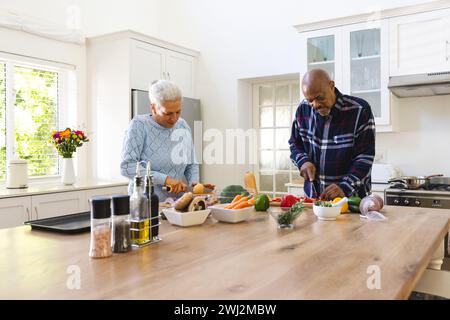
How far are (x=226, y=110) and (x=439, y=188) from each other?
95.1 inches

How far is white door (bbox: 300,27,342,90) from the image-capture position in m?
3.79

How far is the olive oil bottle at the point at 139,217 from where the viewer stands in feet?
4.02

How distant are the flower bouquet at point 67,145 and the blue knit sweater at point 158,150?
1.72m

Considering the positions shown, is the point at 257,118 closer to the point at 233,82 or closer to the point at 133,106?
the point at 233,82

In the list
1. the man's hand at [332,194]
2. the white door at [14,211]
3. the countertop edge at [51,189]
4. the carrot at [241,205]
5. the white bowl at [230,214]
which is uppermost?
the man's hand at [332,194]

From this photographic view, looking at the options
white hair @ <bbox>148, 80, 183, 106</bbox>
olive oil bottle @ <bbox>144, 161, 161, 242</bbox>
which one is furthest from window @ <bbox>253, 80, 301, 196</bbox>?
olive oil bottle @ <bbox>144, 161, 161, 242</bbox>

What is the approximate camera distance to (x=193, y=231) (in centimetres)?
145

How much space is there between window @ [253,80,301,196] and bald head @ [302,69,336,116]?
2.49 metres

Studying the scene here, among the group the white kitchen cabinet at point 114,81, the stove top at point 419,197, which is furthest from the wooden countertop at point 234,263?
the white kitchen cabinet at point 114,81

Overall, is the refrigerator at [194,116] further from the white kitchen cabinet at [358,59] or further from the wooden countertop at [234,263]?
the wooden countertop at [234,263]

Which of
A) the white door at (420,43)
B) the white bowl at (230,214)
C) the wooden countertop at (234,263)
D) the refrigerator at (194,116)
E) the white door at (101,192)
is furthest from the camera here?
the refrigerator at (194,116)

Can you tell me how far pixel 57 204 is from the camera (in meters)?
3.43

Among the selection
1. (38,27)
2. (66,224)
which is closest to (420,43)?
(66,224)
